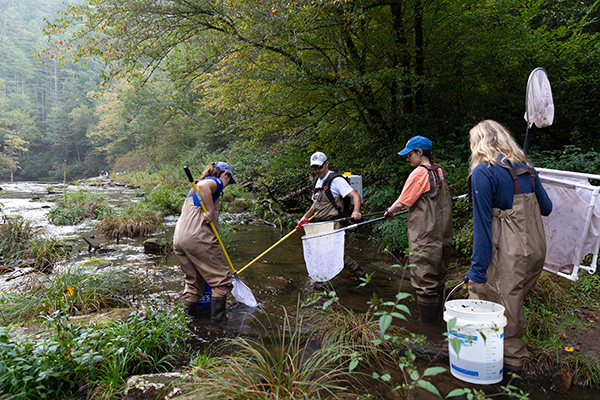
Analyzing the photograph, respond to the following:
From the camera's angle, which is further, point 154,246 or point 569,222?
point 154,246

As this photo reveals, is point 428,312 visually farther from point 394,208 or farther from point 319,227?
point 319,227

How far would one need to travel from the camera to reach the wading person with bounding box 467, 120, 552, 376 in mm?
2615

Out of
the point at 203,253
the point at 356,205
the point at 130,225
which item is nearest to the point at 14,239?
the point at 130,225

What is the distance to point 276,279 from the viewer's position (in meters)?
5.79

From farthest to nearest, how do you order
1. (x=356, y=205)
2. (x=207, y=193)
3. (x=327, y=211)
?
1. (x=327, y=211)
2. (x=356, y=205)
3. (x=207, y=193)

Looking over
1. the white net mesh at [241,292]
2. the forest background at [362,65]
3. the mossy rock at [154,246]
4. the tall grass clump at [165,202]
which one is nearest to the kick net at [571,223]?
the white net mesh at [241,292]

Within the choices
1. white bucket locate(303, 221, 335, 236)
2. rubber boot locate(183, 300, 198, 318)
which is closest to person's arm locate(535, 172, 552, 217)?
white bucket locate(303, 221, 335, 236)

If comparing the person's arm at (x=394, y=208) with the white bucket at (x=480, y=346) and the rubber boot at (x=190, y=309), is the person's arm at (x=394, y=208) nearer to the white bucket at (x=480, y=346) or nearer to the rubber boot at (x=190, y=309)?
the white bucket at (x=480, y=346)

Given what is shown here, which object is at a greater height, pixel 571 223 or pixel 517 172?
pixel 517 172

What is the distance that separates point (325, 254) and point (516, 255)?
202 centimetres

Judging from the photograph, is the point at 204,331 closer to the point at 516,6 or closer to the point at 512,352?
the point at 512,352

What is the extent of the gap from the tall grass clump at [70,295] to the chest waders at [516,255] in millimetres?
4016

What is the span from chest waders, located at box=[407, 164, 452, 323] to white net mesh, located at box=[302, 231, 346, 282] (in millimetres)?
813

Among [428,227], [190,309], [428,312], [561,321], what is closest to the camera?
[561,321]
